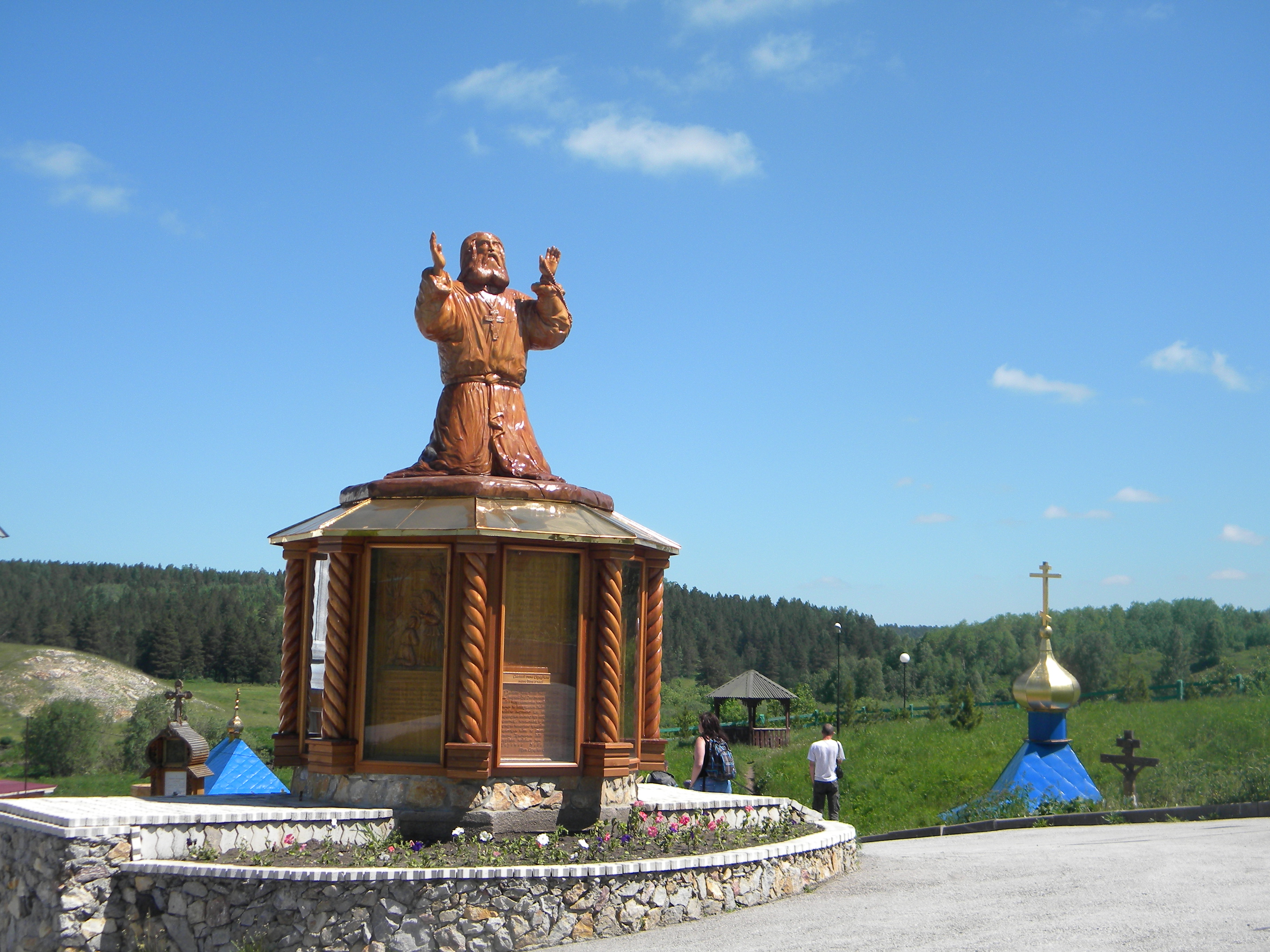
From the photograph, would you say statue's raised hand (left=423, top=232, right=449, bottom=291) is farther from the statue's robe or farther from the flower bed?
the flower bed

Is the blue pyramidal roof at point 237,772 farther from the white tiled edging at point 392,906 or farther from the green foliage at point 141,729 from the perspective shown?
the green foliage at point 141,729

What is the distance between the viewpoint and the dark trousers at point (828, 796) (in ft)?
43.7

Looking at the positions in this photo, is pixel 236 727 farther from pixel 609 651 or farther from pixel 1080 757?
pixel 1080 757

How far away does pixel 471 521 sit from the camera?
8.98 m

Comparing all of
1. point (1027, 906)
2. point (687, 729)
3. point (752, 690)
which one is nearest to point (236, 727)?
point (1027, 906)

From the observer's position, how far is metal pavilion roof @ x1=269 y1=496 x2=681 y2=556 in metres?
9.00

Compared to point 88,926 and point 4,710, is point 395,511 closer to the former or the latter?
point 88,926

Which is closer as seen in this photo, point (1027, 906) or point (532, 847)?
point (1027, 906)

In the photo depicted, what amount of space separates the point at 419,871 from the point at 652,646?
3446mm

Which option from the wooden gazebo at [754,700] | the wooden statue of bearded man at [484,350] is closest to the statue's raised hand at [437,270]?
the wooden statue of bearded man at [484,350]

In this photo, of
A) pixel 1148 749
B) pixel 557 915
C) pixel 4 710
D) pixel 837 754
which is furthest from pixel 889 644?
pixel 557 915

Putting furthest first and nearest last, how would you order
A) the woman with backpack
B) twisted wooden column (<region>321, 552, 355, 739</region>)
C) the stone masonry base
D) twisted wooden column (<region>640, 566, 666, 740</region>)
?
the woman with backpack → twisted wooden column (<region>640, 566, 666, 740</region>) → twisted wooden column (<region>321, 552, 355, 739</region>) → the stone masonry base

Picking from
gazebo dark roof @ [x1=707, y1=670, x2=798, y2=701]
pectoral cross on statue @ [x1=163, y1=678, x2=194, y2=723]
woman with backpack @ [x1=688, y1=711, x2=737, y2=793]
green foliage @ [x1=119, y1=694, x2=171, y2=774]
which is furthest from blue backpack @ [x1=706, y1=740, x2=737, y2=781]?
green foliage @ [x1=119, y1=694, x2=171, y2=774]

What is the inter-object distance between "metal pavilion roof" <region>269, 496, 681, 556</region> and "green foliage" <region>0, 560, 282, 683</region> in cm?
7673
